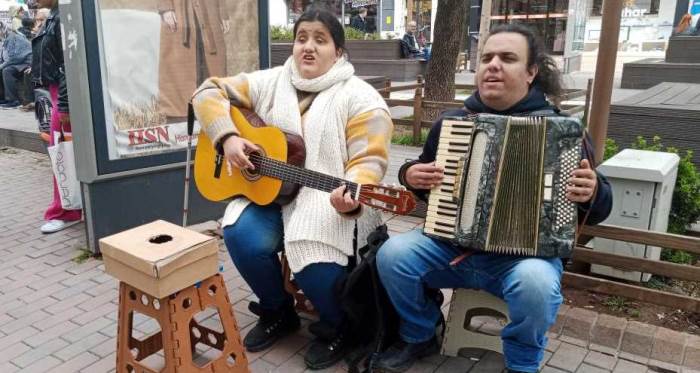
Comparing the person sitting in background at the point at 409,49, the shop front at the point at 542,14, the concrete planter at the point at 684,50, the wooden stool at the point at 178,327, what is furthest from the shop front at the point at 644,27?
the wooden stool at the point at 178,327

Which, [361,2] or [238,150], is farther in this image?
[361,2]

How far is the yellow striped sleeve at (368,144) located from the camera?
2.55m

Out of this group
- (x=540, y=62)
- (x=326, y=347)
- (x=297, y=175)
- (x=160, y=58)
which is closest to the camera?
(x=540, y=62)

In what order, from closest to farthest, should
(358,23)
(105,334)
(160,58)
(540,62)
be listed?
(540,62) → (105,334) → (160,58) → (358,23)

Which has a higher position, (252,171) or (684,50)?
(684,50)

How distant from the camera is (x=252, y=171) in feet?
8.99

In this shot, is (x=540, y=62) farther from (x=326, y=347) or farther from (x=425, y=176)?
(x=326, y=347)

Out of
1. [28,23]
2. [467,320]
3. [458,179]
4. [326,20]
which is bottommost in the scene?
[467,320]

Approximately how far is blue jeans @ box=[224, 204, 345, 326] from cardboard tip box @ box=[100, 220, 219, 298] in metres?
0.33

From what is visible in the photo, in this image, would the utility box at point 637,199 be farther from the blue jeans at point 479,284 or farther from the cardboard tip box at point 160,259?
the cardboard tip box at point 160,259

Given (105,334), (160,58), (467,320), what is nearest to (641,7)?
(160,58)

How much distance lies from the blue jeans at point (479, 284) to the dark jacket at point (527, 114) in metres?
0.25

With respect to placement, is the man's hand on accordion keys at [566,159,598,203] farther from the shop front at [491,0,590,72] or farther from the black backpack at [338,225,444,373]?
the shop front at [491,0,590,72]

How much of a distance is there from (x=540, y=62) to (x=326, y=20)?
3.22ft
